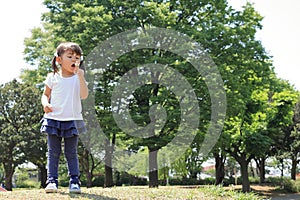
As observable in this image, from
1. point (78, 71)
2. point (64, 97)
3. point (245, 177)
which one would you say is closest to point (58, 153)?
point (64, 97)

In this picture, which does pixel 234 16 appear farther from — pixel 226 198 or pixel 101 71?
pixel 226 198

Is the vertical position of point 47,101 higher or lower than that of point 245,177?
higher

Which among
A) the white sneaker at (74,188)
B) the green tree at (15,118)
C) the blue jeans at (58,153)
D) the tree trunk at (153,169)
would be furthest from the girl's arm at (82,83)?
the green tree at (15,118)

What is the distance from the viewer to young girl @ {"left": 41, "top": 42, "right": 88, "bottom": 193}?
5.70m

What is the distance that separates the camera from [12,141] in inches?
1017

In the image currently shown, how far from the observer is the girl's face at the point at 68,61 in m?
5.72

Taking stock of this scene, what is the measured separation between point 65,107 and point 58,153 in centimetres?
72

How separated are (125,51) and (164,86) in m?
2.38

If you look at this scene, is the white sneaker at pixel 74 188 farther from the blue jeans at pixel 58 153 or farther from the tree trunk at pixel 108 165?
the tree trunk at pixel 108 165

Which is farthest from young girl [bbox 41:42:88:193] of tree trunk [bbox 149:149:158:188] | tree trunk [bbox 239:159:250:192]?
tree trunk [bbox 239:159:250:192]

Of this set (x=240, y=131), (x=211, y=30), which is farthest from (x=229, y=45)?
(x=240, y=131)

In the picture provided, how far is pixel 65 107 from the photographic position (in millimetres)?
5699

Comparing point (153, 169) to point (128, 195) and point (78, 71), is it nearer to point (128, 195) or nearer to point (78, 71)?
point (128, 195)

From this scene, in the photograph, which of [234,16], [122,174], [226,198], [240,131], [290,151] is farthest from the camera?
[122,174]
